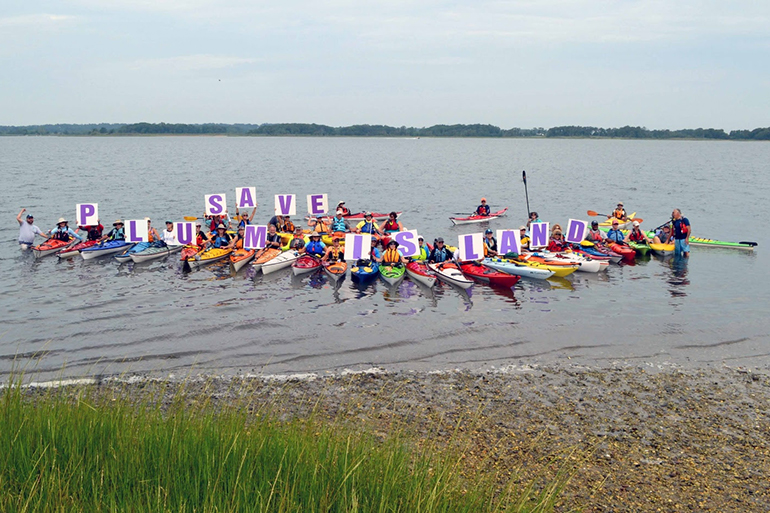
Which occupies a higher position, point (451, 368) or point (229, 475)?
point (229, 475)

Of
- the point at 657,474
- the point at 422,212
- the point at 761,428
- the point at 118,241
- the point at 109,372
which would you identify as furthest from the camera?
the point at 422,212

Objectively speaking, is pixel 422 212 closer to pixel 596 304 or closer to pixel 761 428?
pixel 596 304

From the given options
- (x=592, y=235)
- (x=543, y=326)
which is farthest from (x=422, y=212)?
(x=543, y=326)

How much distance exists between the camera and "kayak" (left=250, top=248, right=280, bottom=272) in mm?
25281

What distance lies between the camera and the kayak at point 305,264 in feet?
82.6

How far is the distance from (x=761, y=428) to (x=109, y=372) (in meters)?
14.4

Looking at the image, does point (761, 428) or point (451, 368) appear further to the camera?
point (451, 368)

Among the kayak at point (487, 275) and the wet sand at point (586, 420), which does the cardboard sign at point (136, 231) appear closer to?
the kayak at point (487, 275)

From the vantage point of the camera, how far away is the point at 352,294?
22656 millimetres

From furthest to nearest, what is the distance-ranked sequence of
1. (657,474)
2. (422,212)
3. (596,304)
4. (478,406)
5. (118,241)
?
(422,212) → (118,241) → (596,304) → (478,406) → (657,474)

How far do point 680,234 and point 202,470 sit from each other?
89.4 feet

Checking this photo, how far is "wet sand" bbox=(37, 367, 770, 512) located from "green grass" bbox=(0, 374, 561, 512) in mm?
890

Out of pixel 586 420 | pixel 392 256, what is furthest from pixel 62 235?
pixel 586 420

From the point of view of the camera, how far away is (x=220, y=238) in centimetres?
2780
